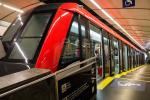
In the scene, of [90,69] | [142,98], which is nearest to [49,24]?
[90,69]

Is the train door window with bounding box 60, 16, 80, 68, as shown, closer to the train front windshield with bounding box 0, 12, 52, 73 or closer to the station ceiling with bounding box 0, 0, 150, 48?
the train front windshield with bounding box 0, 12, 52, 73

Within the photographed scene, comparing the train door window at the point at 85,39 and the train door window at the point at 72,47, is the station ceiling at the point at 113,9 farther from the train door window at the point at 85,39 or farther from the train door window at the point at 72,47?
the train door window at the point at 72,47

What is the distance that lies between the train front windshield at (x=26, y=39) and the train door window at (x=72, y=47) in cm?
42

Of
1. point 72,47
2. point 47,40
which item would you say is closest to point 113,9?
point 72,47

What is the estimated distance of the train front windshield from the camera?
11.1ft

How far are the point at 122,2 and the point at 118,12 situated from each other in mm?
1929

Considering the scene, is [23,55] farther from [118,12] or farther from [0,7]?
[118,12]

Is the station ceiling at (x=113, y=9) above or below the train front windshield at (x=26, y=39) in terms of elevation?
above

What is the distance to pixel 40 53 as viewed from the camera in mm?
3246

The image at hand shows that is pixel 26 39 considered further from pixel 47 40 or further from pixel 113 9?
pixel 113 9

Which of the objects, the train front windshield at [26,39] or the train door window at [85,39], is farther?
the train door window at [85,39]

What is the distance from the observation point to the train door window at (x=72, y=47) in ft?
11.5

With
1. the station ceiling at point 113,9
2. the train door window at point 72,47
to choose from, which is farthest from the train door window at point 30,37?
the station ceiling at point 113,9

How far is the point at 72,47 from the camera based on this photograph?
12.6ft
